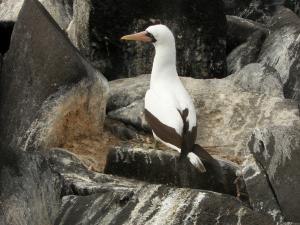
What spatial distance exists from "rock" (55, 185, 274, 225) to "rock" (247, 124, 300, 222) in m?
0.47

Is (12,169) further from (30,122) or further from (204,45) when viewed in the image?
(204,45)

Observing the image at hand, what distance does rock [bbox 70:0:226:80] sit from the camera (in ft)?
21.4

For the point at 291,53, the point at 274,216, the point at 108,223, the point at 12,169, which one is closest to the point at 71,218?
the point at 108,223

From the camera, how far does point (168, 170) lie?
4.25 m

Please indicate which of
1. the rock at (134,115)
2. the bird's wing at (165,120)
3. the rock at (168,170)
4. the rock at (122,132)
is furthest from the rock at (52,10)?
the rock at (168,170)

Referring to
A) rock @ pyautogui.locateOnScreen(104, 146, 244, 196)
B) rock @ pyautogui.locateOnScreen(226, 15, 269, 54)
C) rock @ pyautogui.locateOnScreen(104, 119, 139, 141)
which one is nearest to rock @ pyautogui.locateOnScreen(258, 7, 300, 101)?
rock @ pyautogui.locateOnScreen(226, 15, 269, 54)

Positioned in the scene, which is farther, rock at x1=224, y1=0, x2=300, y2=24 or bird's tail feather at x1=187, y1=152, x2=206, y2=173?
rock at x1=224, y1=0, x2=300, y2=24

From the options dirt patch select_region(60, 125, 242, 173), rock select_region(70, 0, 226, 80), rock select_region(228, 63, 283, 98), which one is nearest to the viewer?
dirt patch select_region(60, 125, 242, 173)

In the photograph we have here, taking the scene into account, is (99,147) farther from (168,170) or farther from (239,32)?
(239,32)

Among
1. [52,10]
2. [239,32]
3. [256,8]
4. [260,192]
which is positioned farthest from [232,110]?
[256,8]

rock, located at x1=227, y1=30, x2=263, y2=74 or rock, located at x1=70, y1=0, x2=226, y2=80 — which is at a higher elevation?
rock, located at x1=70, y1=0, x2=226, y2=80

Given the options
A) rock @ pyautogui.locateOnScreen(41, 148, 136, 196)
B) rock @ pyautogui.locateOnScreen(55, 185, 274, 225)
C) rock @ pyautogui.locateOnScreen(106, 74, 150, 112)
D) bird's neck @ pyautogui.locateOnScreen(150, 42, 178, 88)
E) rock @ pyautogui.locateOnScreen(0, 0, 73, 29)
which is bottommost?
rock @ pyautogui.locateOnScreen(41, 148, 136, 196)

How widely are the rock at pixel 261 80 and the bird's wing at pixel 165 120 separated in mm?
1731

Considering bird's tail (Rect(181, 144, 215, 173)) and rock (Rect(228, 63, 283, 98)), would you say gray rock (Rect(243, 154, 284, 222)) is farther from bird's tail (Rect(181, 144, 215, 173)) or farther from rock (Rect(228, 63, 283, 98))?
rock (Rect(228, 63, 283, 98))
